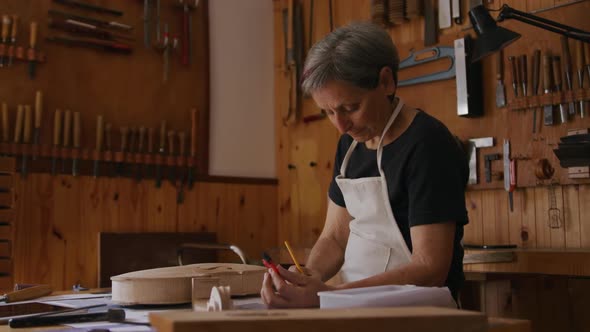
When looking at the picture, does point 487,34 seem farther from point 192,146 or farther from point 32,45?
point 32,45

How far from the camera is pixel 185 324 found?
0.94 m

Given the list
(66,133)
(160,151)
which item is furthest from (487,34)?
(66,133)

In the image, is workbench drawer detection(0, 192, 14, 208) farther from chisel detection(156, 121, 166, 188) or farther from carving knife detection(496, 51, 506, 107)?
carving knife detection(496, 51, 506, 107)

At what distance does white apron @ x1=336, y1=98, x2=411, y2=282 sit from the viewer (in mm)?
2135

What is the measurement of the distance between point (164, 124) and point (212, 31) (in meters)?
0.89

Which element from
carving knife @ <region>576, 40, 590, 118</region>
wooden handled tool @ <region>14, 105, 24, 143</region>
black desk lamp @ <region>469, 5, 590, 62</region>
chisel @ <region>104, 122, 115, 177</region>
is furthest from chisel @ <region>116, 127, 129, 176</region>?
carving knife @ <region>576, 40, 590, 118</region>

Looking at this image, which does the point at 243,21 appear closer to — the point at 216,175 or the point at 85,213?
the point at 216,175

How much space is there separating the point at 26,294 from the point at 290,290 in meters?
Result: 0.93

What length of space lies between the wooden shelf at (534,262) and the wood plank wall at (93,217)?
2236 mm

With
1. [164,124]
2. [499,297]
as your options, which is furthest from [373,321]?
[164,124]

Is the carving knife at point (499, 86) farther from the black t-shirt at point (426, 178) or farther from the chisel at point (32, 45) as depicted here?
the chisel at point (32, 45)

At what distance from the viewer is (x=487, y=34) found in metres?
3.42

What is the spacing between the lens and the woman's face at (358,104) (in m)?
2.12

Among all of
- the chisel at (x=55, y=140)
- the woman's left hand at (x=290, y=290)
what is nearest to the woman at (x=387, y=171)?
the woman's left hand at (x=290, y=290)
